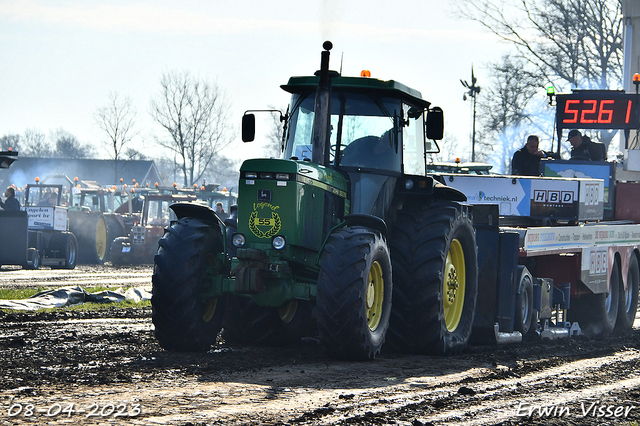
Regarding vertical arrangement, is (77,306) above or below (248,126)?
below

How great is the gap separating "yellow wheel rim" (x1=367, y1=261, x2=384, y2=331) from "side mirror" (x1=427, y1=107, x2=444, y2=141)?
1.97 m

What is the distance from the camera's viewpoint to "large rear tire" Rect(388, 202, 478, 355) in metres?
9.01

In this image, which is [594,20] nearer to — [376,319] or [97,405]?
[376,319]

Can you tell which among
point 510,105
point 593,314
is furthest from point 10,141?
point 593,314

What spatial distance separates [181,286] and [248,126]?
6.08 ft

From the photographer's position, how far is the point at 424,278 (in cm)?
901

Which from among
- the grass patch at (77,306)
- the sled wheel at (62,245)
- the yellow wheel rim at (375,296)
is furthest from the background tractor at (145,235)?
the yellow wheel rim at (375,296)

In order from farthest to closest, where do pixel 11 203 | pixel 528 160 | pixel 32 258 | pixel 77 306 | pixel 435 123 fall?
1. pixel 32 258
2. pixel 11 203
3. pixel 528 160
4. pixel 77 306
5. pixel 435 123

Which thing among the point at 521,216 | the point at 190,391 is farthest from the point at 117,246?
the point at 190,391

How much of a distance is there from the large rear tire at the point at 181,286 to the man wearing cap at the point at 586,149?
26.9 ft

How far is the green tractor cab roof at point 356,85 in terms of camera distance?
365 inches

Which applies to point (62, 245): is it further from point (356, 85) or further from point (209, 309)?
point (356, 85)

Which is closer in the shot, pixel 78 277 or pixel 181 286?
pixel 181 286

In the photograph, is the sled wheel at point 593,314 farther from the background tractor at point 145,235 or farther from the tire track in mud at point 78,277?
the background tractor at point 145,235
